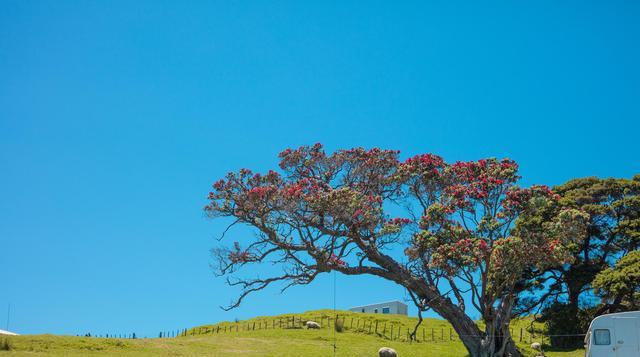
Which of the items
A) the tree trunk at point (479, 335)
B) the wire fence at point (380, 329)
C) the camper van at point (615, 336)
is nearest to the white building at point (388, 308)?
the wire fence at point (380, 329)

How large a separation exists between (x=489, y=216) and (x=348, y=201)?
805cm

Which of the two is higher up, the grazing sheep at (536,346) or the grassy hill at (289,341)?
the grassy hill at (289,341)

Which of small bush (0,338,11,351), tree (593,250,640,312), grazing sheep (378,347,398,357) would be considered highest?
tree (593,250,640,312)

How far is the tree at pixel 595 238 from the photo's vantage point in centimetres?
4934

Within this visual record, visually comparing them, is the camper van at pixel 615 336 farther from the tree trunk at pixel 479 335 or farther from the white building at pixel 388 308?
the white building at pixel 388 308

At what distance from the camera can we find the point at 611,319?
1037 inches

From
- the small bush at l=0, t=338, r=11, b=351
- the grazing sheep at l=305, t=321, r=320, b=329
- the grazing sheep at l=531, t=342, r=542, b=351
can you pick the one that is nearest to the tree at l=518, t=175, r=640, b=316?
the grazing sheep at l=531, t=342, r=542, b=351

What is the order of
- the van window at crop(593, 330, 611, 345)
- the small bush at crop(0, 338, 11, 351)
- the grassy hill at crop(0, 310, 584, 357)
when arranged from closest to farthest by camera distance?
the van window at crop(593, 330, 611, 345)
the small bush at crop(0, 338, 11, 351)
the grassy hill at crop(0, 310, 584, 357)

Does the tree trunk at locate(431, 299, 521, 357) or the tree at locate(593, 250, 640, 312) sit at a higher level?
the tree at locate(593, 250, 640, 312)

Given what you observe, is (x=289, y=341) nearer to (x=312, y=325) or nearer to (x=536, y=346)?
(x=312, y=325)

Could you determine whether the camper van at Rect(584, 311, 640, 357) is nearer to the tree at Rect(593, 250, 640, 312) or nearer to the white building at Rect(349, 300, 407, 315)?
the tree at Rect(593, 250, 640, 312)

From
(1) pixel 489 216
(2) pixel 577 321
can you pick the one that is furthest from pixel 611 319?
(2) pixel 577 321

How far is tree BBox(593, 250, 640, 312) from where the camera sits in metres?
43.0

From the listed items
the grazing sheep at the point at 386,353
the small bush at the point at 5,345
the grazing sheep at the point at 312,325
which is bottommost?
the grazing sheep at the point at 386,353
